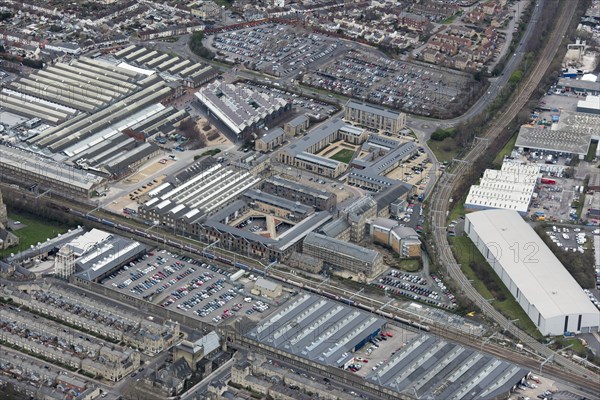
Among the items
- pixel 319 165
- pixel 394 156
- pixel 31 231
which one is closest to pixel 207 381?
pixel 31 231

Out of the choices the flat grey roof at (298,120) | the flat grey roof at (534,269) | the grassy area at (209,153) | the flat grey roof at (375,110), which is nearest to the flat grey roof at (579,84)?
the flat grey roof at (375,110)

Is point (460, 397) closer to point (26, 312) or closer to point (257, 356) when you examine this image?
point (257, 356)

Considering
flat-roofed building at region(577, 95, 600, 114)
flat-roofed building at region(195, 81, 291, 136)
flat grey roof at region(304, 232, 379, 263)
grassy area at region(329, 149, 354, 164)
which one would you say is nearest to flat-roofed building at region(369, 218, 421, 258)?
flat grey roof at region(304, 232, 379, 263)

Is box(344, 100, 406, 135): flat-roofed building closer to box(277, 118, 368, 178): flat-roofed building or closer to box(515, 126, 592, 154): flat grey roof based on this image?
box(277, 118, 368, 178): flat-roofed building

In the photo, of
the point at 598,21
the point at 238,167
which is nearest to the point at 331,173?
the point at 238,167

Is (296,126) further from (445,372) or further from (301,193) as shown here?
(445,372)

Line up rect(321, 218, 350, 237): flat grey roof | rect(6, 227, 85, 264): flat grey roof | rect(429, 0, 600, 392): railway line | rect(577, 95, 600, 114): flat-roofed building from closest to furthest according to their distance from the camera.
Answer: rect(429, 0, 600, 392): railway line < rect(6, 227, 85, 264): flat grey roof < rect(321, 218, 350, 237): flat grey roof < rect(577, 95, 600, 114): flat-roofed building
